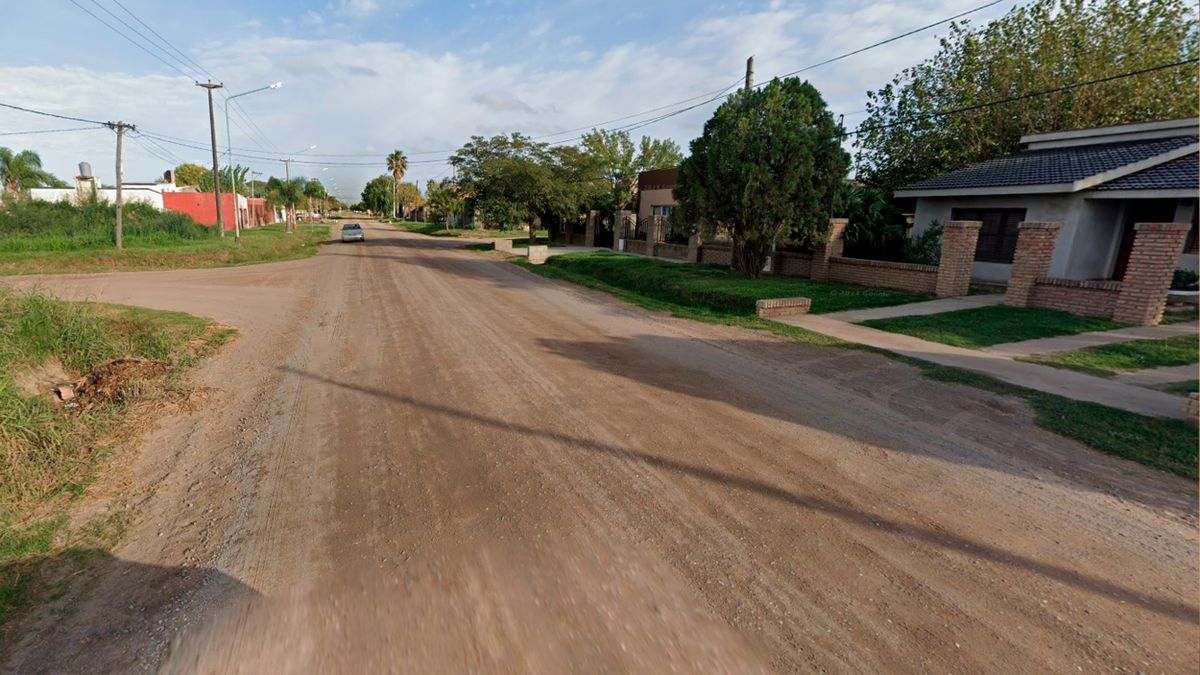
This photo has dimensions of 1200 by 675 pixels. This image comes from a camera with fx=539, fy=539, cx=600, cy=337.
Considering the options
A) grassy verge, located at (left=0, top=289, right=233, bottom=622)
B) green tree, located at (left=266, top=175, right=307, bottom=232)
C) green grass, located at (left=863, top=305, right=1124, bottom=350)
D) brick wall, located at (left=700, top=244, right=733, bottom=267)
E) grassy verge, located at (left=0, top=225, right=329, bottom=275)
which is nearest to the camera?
grassy verge, located at (left=0, top=289, right=233, bottom=622)

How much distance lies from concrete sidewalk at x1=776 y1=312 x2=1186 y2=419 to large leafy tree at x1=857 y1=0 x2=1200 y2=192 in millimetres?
11944

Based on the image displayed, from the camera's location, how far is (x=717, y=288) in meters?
13.1

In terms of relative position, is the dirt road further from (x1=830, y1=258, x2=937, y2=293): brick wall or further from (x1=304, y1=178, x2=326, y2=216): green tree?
(x1=304, y1=178, x2=326, y2=216): green tree

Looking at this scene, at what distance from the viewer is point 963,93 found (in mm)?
21062

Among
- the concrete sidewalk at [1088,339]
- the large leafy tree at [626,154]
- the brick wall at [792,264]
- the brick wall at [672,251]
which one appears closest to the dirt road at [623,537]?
the concrete sidewalk at [1088,339]

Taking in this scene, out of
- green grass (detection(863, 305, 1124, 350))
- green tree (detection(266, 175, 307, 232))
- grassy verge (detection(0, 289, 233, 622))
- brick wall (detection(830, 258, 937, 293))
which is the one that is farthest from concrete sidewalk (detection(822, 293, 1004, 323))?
green tree (detection(266, 175, 307, 232))

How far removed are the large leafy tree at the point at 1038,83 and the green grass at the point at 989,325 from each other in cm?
948

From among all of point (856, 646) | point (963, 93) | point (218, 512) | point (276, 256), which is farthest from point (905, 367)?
point (276, 256)

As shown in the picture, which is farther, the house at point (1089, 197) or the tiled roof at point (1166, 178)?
the house at point (1089, 197)

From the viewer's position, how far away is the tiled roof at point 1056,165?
47.0 ft

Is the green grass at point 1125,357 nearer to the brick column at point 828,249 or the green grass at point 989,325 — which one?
the green grass at point 989,325

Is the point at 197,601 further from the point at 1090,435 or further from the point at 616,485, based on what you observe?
the point at 1090,435

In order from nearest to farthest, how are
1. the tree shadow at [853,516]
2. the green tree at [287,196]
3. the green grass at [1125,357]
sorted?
1. the tree shadow at [853,516]
2. the green grass at [1125,357]
3. the green tree at [287,196]

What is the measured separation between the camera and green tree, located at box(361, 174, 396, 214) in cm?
10094
